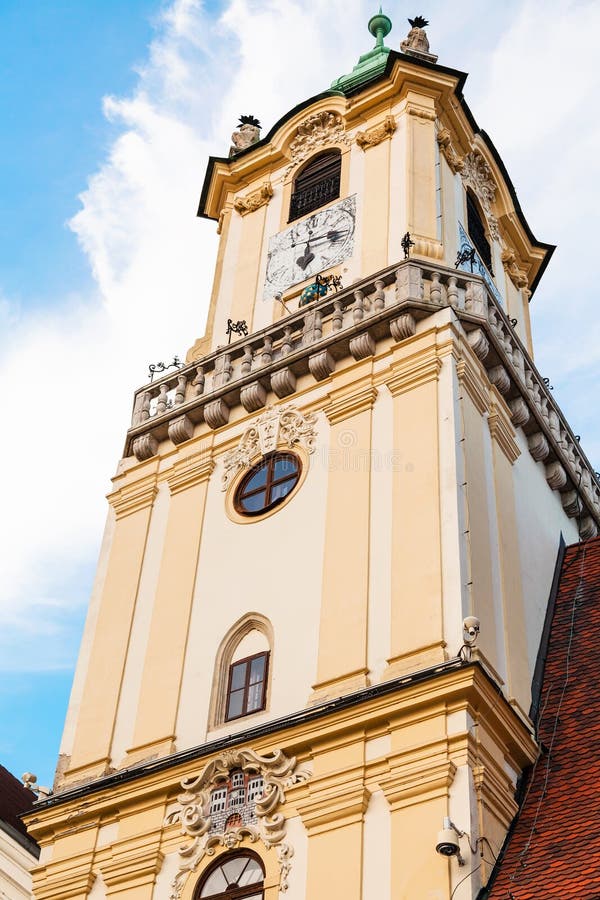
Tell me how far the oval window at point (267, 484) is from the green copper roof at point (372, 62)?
9.05 m

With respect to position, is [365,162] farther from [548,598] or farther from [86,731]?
[86,731]

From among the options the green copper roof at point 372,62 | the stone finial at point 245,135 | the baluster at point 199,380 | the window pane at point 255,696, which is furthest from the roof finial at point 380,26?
the window pane at point 255,696

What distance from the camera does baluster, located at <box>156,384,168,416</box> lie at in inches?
786

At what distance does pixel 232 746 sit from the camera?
14445mm

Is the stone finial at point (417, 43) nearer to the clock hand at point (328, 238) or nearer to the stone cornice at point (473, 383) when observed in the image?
the clock hand at point (328, 238)

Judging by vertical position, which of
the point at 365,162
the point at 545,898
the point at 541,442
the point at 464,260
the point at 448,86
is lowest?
the point at 545,898

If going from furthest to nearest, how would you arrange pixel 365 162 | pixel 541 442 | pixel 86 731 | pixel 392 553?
1. pixel 365 162
2. pixel 541 442
3. pixel 86 731
4. pixel 392 553

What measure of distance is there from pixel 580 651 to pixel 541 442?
384cm

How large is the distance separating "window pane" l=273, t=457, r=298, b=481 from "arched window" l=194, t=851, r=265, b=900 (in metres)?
5.28

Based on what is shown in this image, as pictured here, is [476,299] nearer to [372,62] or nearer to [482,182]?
[482,182]

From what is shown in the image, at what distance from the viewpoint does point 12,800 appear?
20.0m

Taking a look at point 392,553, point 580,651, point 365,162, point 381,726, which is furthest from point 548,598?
point 365,162

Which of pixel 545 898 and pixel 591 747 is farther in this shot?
pixel 591 747

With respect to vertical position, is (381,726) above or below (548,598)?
below
